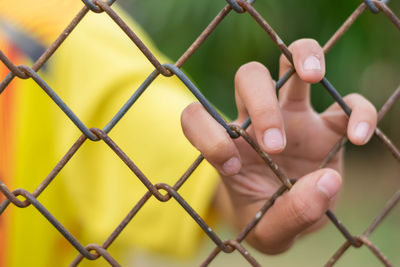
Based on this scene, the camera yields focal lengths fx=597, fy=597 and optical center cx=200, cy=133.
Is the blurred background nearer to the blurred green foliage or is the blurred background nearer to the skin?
the blurred green foliage

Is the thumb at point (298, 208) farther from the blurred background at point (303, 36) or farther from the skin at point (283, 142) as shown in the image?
the blurred background at point (303, 36)

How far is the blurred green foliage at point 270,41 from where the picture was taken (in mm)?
3756

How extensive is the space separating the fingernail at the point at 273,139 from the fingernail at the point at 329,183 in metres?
0.06

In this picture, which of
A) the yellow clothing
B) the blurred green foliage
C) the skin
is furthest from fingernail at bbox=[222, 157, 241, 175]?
the blurred green foliage

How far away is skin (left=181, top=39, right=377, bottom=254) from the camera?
625 mm

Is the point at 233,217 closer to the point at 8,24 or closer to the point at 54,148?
the point at 54,148

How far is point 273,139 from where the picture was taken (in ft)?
2.03

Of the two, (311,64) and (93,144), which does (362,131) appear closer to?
(311,64)

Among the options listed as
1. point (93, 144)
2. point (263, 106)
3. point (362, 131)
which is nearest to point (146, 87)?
point (263, 106)

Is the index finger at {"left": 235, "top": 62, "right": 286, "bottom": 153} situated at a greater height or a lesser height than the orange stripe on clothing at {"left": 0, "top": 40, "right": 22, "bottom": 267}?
greater

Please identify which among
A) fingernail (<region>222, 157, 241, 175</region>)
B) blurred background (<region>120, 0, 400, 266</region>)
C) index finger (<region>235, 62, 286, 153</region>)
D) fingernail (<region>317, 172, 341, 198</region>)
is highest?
index finger (<region>235, 62, 286, 153</region>)

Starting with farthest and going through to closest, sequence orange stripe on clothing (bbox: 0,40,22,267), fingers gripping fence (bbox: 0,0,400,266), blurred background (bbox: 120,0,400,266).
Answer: blurred background (bbox: 120,0,400,266) → orange stripe on clothing (bbox: 0,40,22,267) → fingers gripping fence (bbox: 0,0,400,266)

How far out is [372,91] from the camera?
4.04 metres

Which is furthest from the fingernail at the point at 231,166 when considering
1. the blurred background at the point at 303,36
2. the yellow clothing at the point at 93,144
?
the blurred background at the point at 303,36
